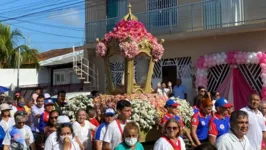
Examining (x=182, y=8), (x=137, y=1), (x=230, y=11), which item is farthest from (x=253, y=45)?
(x=137, y=1)

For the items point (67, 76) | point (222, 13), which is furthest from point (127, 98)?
point (67, 76)

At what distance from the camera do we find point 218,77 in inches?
653

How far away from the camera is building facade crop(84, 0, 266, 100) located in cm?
1577

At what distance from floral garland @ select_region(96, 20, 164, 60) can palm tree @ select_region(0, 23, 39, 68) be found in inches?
769

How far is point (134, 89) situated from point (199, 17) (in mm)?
7540

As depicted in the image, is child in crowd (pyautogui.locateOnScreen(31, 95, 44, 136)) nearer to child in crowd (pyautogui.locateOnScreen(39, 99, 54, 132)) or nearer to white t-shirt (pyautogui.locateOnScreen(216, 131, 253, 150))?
child in crowd (pyautogui.locateOnScreen(39, 99, 54, 132))

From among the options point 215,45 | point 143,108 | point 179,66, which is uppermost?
point 215,45

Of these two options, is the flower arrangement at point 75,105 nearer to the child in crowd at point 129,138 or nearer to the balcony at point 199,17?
the child in crowd at point 129,138

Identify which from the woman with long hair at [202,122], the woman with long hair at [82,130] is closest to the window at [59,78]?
the woman with long hair at [82,130]

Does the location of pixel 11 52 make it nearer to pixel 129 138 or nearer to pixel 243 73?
pixel 243 73

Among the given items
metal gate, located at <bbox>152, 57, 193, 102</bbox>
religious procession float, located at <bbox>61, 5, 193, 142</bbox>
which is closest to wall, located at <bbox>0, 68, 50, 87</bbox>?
metal gate, located at <bbox>152, 57, 193, 102</bbox>

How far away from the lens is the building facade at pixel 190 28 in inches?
621

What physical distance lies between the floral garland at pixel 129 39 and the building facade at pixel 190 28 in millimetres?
5210

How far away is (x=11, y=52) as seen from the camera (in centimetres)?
3030
